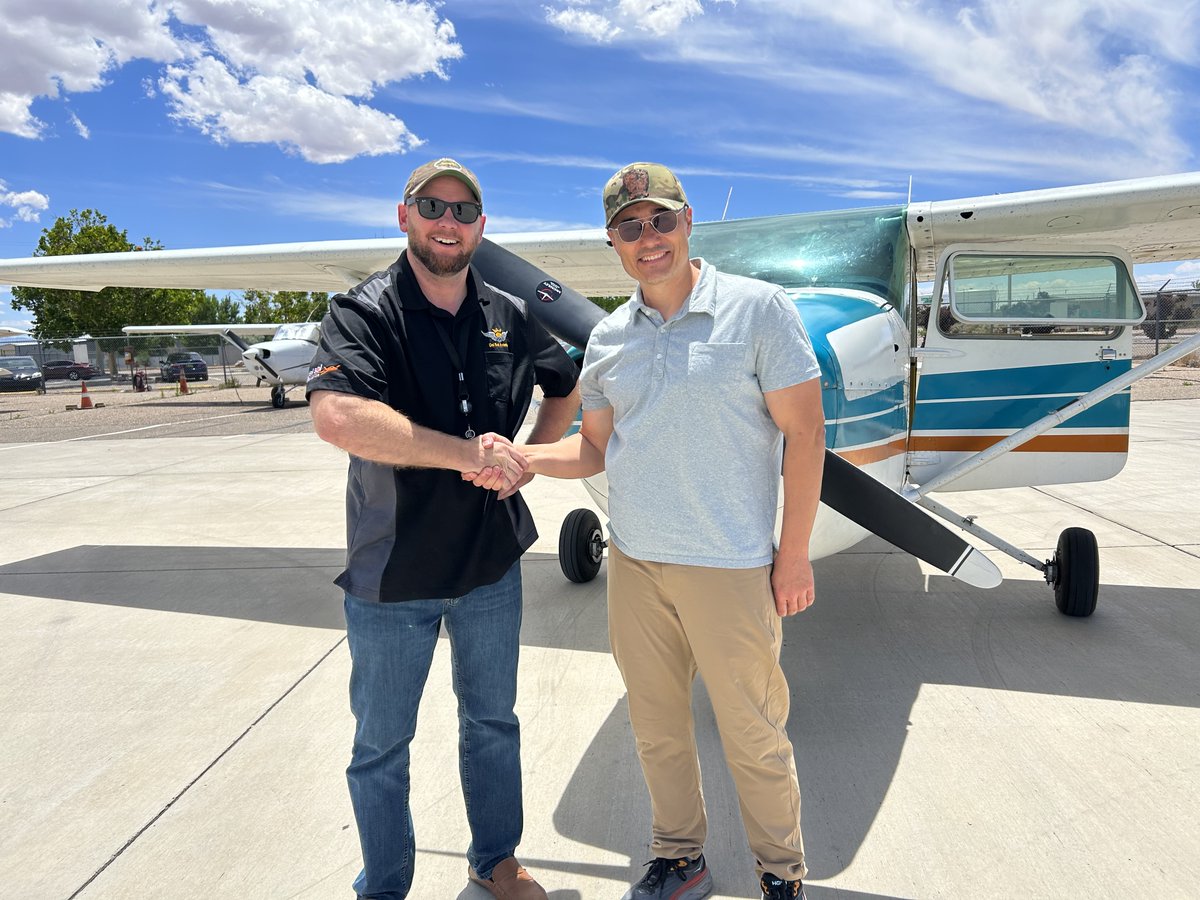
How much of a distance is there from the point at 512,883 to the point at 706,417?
1417 mm

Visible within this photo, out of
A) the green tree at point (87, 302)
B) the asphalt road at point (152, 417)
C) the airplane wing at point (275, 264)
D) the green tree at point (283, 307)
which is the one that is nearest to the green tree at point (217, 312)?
the green tree at point (283, 307)

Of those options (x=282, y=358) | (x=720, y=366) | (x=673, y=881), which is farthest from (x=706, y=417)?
(x=282, y=358)

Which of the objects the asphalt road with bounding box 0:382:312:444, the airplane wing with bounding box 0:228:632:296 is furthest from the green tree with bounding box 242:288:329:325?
the airplane wing with bounding box 0:228:632:296

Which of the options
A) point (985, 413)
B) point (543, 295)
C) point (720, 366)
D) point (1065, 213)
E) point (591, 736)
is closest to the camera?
point (720, 366)

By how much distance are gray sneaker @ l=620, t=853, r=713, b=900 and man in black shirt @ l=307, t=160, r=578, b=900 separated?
12.1 inches

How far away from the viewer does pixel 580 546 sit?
16.6 feet

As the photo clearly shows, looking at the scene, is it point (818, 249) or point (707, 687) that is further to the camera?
point (818, 249)

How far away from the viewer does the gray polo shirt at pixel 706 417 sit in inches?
74.0

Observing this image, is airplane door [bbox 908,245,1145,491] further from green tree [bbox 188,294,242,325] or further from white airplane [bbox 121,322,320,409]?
green tree [bbox 188,294,242,325]

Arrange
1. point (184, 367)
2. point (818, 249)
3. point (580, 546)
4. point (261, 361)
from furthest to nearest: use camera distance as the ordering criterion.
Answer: point (184, 367)
point (261, 361)
point (580, 546)
point (818, 249)

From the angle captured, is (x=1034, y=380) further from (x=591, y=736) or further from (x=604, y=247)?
(x=591, y=736)

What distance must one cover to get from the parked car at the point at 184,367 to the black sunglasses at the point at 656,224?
4016cm

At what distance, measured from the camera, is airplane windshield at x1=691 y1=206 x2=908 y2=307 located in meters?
3.88

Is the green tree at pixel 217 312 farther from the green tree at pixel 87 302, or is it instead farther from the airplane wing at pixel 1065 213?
the airplane wing at pixel 1065 213
